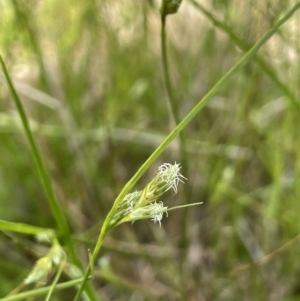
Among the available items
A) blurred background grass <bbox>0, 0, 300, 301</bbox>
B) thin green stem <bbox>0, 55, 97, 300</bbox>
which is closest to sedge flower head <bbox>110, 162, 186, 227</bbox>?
thin green stem <bbox>0, 55, 97, 300</bbox>

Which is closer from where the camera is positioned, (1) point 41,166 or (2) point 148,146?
(1) point 41,166

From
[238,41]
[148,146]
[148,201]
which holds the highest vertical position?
[148,146]

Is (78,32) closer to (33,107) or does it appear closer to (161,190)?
(33,107)

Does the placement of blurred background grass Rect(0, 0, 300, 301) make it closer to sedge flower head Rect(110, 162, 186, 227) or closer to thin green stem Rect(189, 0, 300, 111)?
thin green stem Rect(189, 0, 300, 111)

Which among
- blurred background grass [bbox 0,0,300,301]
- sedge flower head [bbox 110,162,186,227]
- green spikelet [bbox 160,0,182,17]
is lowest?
sedge flower head [bbox 110,162,186,227]

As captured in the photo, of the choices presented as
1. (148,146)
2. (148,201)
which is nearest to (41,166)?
(148,201)

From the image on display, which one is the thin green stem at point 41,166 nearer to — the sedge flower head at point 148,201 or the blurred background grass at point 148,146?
the sedge flower head at point 148,201

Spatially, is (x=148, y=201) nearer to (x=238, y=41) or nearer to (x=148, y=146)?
(x=238, y=41)

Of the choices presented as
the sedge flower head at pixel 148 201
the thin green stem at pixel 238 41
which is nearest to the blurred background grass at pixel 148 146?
the thin green stem at pixel 238 41
